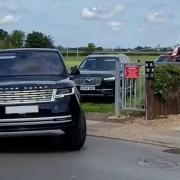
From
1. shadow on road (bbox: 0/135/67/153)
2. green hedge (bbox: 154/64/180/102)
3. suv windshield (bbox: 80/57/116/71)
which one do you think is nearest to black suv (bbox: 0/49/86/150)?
shadow on road (bbox: 0/135/67/153)

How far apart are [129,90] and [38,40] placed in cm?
3051

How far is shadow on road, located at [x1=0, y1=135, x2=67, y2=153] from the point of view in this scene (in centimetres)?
1093

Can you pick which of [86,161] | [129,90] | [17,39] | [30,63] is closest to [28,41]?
[17,39]

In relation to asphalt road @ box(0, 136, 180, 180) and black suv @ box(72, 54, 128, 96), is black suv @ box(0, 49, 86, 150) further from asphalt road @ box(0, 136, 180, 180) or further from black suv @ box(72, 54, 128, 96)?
black suv @ box(72, 54, 128, 96)

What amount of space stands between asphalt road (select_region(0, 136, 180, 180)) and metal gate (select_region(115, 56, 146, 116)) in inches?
123

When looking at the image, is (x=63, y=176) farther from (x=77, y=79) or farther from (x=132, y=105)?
(x=77, y=79)

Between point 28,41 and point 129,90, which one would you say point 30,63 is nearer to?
point 129,90

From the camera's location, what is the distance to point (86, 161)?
32.2 ft

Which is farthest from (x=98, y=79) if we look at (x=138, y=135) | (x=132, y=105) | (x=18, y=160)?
(x=18, y=160)

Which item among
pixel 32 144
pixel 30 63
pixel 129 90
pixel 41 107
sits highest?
pixel 30 63

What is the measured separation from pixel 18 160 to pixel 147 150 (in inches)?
95.8

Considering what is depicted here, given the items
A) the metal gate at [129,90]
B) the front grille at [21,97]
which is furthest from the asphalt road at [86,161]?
the metal gate at [129,90]

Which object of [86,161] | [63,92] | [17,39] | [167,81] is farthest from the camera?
[17,39]

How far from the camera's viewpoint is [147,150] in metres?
11.0
